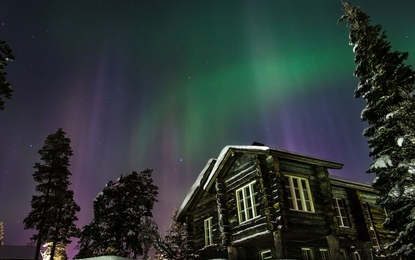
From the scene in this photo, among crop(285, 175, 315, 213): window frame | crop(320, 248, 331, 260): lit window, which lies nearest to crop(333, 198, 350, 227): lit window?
crop(320, 248, 331, 260): lit window

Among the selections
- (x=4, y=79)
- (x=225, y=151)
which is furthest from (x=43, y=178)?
(x=225, y=151)

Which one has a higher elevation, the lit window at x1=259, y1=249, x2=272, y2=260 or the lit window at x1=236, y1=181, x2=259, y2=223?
the lit window at x1=236, y1=181, x2=259, y2=223

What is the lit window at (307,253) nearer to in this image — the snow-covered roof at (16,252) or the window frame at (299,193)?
the window frame at (299,193)

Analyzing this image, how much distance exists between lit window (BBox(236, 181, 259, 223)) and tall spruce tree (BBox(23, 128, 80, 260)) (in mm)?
23897

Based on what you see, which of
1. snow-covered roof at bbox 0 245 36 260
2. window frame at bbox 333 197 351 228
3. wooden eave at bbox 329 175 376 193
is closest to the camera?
window frame at bbox 333 197 351 228

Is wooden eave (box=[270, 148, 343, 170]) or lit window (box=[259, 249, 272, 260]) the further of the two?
lit window (box=[259, 249, 272, 260])

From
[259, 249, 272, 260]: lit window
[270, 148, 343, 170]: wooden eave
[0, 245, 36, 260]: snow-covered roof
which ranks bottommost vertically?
[259, 249, 272, 260]: lit window

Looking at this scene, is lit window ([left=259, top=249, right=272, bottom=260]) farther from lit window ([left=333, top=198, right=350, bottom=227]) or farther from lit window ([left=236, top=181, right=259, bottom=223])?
lit window ([left=333, top=198, right=350, bottom=227])

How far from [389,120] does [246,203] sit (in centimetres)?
933

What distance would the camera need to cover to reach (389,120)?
14680mm

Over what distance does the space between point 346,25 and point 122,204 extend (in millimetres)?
28837

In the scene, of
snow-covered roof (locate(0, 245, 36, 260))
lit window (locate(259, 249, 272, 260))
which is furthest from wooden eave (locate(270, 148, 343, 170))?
snow-covered roof (locate(0, 245, 36, 260))

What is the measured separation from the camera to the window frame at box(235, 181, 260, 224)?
59.9ft

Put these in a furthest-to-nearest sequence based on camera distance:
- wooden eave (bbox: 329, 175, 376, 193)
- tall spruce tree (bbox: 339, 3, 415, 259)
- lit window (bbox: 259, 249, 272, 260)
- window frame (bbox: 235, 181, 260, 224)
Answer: wooden eave (bbox: 329, 175, 376, 193) → lit window (bbox: 259, 249, 272, 260) → window frame (bbox: 235, 181, 260, 224) → tall spruce tree (bbox: 339, 3, 415, 259)
